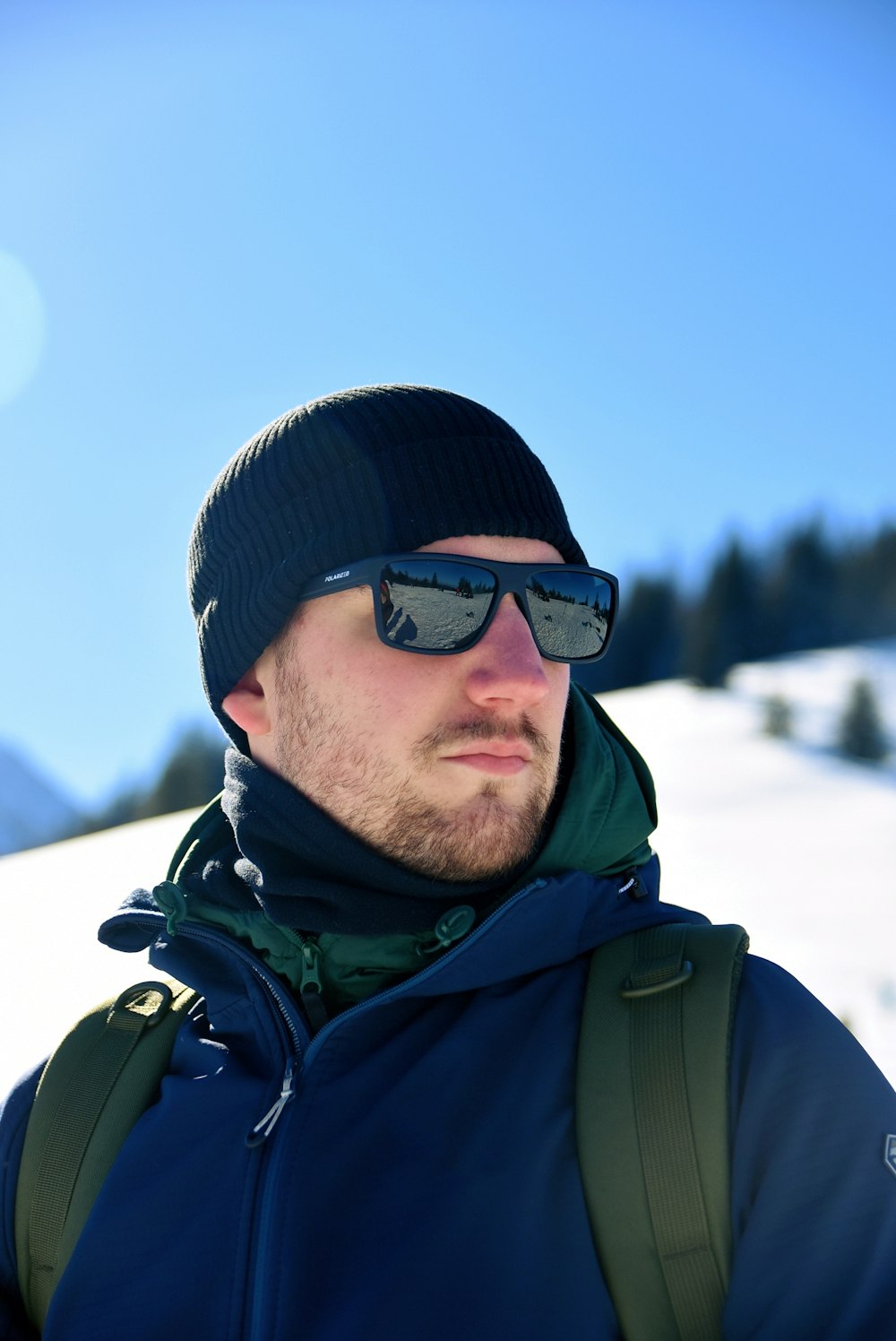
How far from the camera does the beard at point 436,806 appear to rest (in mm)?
1704

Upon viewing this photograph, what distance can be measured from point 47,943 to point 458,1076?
6.40 metres

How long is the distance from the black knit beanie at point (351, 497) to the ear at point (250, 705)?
0.12ft

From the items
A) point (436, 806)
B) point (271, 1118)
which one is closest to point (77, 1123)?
point (271, 1118)

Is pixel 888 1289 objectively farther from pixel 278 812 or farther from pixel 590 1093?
pixel 278 812

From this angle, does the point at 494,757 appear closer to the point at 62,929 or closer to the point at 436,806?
the point at 436,806

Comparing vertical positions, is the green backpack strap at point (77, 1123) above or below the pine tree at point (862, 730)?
above

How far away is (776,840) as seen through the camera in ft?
31.1

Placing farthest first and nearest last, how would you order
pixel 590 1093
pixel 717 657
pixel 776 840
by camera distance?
pixel 717 657 < pixel 776 840 < pixel 590 1093

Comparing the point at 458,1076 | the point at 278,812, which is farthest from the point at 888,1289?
the point at 278,812

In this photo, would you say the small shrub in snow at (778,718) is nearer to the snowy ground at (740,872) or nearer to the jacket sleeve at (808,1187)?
the snowy ground at (740,872)

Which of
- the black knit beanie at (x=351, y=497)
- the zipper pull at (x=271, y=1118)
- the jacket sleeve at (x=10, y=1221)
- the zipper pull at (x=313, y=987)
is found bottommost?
the jacket sleeve at (x=10, y=1221)

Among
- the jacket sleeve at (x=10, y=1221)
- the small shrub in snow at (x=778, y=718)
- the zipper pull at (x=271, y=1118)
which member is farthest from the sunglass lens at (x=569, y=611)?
the small shrub in snow at (x=778, y=718)

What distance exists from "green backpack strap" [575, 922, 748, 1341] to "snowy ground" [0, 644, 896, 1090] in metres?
1.40

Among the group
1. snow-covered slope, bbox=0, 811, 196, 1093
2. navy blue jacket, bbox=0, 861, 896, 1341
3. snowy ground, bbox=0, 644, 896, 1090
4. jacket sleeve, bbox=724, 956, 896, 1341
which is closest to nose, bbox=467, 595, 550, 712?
navy blue jacket, bbox=0, 861, 896, 1341
